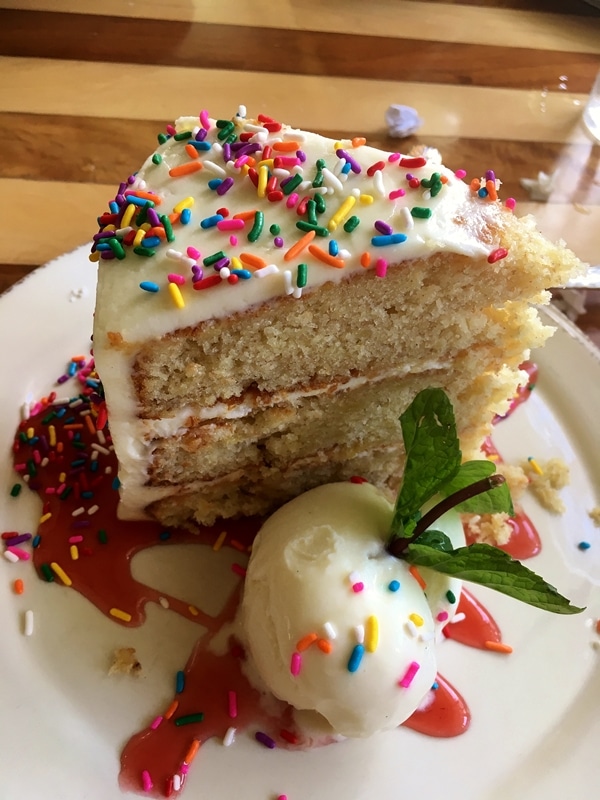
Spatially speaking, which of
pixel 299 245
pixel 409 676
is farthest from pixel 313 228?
pixel 409 676

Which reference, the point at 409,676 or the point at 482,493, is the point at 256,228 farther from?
the point at 409,676

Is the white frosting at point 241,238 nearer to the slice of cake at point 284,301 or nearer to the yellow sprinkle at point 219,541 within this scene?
the slice of cake at point 284,301

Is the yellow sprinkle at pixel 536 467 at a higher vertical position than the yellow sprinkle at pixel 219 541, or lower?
higher

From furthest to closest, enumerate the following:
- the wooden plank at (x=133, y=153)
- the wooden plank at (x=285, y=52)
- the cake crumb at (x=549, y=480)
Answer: the wooden plank at (x=285, y=52), the wooden plank at (x=133, y=153), the cake crumb at (x=549, y=480)

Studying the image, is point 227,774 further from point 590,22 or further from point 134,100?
point 590,22

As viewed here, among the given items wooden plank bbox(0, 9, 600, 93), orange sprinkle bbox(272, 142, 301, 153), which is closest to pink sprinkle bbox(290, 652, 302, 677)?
orange sprinkle bbox(272, 142, 301, 153)

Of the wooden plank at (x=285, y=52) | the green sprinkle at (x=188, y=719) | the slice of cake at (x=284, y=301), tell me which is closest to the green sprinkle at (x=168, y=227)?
the slice of cake at (x=284, y=301)

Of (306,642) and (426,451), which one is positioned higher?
(426,451)
